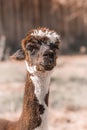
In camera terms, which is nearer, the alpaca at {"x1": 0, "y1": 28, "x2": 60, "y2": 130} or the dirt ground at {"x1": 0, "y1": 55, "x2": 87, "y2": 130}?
the alpaca at {"x1": 0, "y1": 28, "x2": 60, "y2": 130}

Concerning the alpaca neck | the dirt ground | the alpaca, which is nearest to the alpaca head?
the alpaca

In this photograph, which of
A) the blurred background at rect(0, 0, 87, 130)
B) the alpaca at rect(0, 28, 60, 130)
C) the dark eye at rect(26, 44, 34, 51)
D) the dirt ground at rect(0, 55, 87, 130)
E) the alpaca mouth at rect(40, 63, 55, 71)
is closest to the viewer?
the alpaca mouth at rect(40, 63, 55, 71)

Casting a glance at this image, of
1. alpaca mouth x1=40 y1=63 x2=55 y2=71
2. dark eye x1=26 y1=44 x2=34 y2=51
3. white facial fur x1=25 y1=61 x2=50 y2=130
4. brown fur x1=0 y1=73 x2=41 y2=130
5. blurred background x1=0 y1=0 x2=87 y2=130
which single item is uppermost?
dark eye x1=26 y1=44 x2=34 y2=51

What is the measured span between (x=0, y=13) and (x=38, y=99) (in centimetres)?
1228

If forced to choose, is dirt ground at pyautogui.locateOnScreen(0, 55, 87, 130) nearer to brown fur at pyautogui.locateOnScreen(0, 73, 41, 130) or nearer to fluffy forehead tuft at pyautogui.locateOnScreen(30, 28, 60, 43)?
brown fur at pyautogui.locateOnScreen(0, 73, 41, 130)

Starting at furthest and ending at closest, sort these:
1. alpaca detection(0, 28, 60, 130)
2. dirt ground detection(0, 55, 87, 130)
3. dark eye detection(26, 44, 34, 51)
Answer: dirt ground detection(0, 55, 87, 130), dark eye detection(26, 44, 34, 51), alpaca detection(0, 28, 60, 130)

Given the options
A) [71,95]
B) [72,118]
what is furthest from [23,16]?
[72,118]

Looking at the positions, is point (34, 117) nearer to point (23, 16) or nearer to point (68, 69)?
point (68, 69)

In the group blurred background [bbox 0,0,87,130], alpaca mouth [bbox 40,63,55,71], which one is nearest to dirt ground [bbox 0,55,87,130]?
blurred background [bbox 0,0,87,130]

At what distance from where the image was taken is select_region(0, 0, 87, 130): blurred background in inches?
373

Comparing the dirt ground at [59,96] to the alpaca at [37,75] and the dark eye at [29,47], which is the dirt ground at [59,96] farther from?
the dark eye at [29,47]

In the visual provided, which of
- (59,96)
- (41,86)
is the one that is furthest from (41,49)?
(59,96)

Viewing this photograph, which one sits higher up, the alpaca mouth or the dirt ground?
the alpaca mouth

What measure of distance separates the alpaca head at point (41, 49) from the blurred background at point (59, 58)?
4254 millimetres
